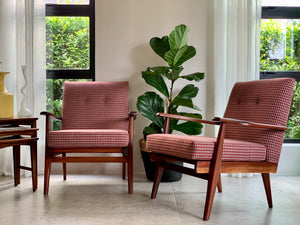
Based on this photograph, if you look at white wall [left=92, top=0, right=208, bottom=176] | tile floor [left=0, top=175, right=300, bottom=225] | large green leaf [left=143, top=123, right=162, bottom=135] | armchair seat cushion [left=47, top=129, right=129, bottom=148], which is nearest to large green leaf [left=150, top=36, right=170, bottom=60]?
white wall [left=92, top=0, right=208, bottom=176]

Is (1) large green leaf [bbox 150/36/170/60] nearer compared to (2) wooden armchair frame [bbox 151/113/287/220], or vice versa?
(2) wooden armchair frame [bbox 151/113/287/220]

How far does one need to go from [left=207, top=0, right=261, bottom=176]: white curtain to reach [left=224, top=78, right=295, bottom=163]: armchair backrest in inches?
29.2

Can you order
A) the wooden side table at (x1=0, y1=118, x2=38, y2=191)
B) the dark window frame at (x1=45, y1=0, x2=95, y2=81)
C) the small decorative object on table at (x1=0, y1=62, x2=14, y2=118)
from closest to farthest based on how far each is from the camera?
the wooden side table at (x1=0, y1=118, x2=38, y2=191) < the small decorative object on table at (x1=0, y1=62, x2=14, y2=118) < the dark window frame at (x1=45, y1=0, x2=95, y2=81)

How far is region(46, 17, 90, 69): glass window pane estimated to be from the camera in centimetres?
383

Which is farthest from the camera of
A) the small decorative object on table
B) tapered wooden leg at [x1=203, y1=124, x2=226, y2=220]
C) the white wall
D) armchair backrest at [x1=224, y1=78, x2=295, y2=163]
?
the white wall

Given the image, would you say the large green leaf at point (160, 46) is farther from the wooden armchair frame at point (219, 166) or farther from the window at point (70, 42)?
the wooden armchair frame at point (219, 166)

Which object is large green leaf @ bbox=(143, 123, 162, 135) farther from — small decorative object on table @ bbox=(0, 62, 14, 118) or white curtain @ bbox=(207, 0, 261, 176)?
small decorative object on table @ bbox=(0, 62, 14, 118)

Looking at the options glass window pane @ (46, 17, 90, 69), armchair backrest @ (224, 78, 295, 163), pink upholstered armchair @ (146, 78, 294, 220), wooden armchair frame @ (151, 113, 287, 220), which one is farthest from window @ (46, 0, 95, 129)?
wooden armchair frame @ (151, 113, 287, 220)

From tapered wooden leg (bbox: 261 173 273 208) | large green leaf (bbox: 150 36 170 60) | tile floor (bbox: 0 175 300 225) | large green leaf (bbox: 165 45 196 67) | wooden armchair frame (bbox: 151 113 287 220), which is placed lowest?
tile floor (bbox: 0 175 300 225)

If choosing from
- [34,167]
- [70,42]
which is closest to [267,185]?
[34,167]

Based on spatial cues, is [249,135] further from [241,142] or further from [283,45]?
[283,45]

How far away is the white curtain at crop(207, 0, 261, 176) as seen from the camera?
3553 millimetres

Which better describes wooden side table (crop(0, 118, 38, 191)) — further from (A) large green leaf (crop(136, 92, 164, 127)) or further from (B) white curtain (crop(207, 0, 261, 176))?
(B) white curtain (crop(207, 0, 261, 176))

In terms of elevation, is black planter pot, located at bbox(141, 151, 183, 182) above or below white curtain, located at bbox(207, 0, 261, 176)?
below
